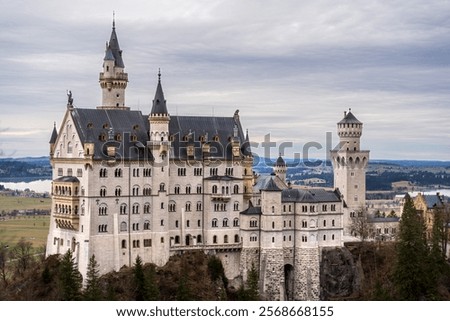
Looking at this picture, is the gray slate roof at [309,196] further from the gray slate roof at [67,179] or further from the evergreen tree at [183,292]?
the gray slate roof at [67,179]

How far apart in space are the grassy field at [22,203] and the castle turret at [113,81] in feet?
252

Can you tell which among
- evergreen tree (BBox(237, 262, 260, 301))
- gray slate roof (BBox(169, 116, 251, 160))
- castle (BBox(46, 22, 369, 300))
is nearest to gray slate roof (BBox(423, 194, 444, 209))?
castle (BBox(46, 22, 369, 300))

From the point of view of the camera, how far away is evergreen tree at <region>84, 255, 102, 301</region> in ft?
271

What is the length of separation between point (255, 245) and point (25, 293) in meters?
25.9

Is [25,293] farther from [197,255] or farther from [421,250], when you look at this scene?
[421,250]

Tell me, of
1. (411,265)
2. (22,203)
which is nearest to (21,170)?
(22,203)

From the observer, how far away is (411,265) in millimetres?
92250

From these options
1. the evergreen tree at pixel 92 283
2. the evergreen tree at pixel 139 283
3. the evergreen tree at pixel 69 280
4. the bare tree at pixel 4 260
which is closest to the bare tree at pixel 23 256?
the bare tree at pixel 4 260

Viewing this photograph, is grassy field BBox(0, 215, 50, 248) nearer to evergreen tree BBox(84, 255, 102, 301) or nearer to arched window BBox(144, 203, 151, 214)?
arched window BBox(144, 203, 151, 214)

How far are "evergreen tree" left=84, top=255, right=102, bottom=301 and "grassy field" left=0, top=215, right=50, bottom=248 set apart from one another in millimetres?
44534

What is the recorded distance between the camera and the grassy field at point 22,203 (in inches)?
7146

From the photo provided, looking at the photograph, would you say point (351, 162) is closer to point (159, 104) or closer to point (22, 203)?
point (159, 104)

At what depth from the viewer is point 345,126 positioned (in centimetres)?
12438

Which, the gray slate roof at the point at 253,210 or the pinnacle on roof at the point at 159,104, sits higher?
the pinnacle on roof at the point at 159,104
